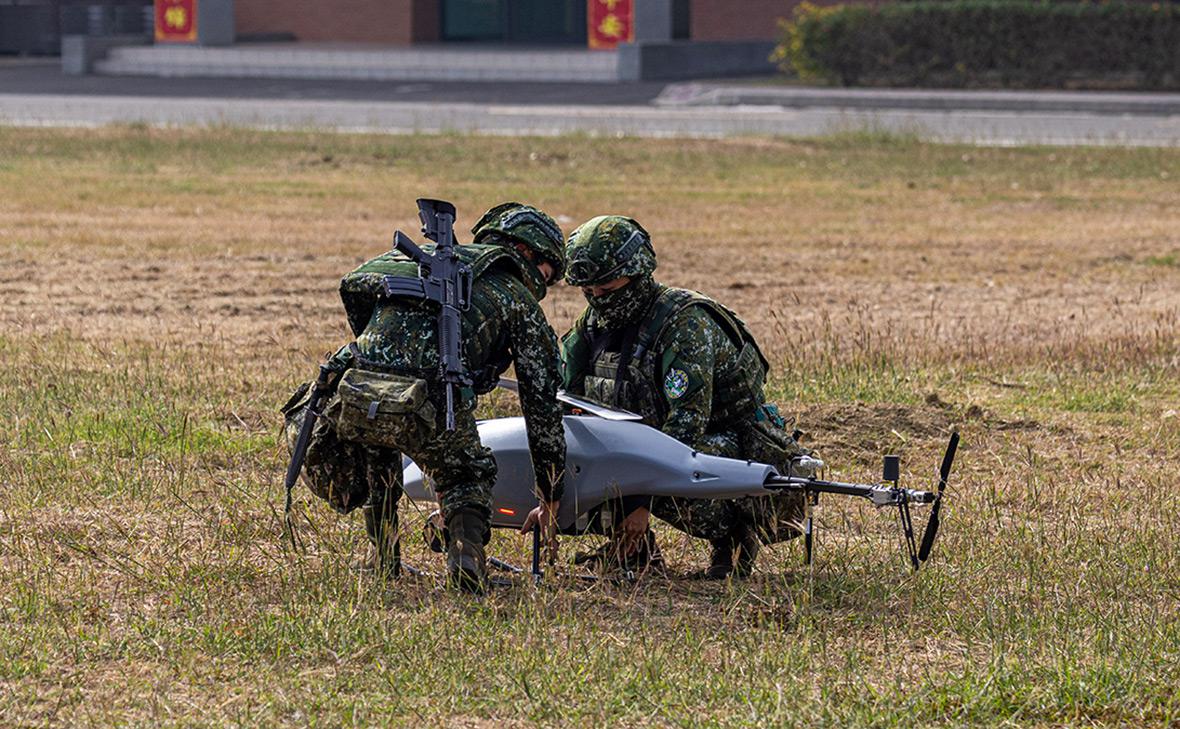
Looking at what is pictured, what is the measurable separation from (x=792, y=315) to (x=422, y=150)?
10.3 meters

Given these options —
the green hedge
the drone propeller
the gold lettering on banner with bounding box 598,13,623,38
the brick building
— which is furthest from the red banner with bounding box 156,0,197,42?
the drone propeller

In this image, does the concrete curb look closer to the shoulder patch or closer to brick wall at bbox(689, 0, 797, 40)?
brick wall at bbox(689, 0, 797, 40)

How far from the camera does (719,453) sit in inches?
237

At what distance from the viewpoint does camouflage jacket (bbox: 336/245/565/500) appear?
17.9 ft

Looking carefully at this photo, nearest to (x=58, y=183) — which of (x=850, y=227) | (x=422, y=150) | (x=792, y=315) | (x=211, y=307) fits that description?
(x=422, y=150)

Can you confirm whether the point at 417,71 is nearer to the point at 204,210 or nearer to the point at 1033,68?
the point at 1033,68

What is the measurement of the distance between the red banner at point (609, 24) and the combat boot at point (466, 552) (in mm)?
31176

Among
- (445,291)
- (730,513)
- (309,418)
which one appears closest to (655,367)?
(730,513)

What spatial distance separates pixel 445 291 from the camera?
5.38 m

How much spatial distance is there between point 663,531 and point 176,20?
113ft

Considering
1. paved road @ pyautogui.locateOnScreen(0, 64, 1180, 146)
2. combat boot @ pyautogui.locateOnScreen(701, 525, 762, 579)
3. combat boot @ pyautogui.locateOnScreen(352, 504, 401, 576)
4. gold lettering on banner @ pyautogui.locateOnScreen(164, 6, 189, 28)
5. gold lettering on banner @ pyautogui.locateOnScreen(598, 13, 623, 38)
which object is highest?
gold lettering on banner @ pyautogui.locateOnScreen(164, 6, 189, 28)

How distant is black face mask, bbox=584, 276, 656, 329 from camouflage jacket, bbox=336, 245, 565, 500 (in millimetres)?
422

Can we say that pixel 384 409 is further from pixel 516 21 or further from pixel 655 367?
pixel 516 21

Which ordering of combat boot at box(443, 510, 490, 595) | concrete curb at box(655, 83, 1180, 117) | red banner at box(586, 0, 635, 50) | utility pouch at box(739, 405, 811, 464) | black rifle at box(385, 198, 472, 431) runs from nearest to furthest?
black rifle at box(385, 198, 472, 431) < combat boot at box(443, 510, 490, 595) < utility pouch at box(739, 405, 811, 464) < concrete curb at box(655, 83, 1180, 117) < red banner at box(586, 0, 635, 50)
